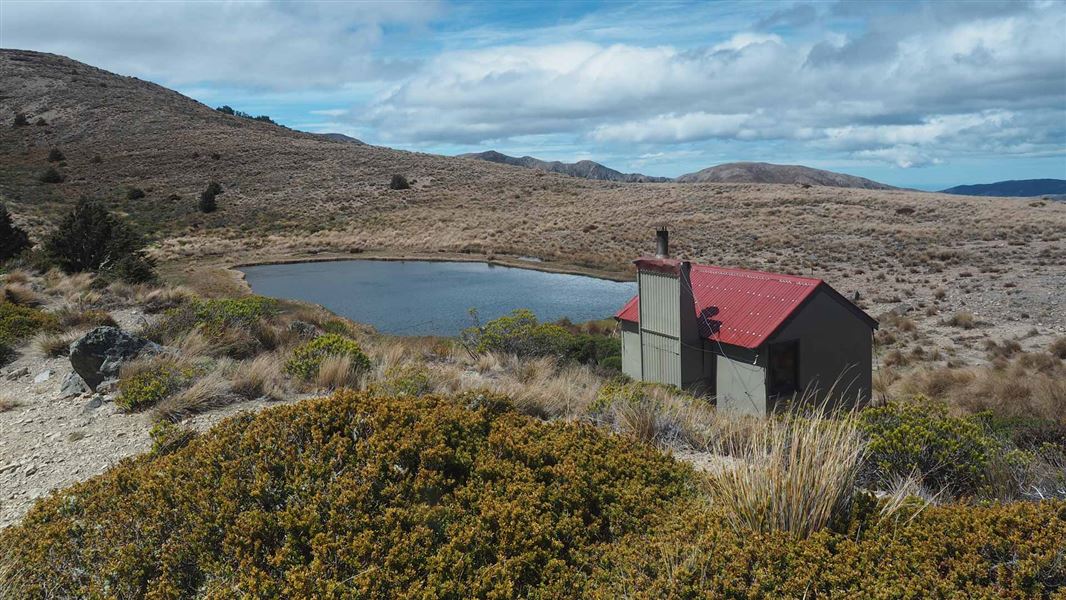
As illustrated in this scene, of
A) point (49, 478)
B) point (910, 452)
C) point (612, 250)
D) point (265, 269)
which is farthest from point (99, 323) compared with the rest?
point (612, 250)

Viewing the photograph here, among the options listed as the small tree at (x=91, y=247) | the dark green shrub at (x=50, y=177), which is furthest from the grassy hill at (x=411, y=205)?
the small tree at (x=91, y=247)

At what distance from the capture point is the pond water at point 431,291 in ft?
79.9

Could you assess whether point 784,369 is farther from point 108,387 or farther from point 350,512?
point 108,387

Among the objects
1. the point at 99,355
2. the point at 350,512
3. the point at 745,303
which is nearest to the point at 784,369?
the point at 745,303

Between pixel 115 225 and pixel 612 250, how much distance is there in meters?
27.9

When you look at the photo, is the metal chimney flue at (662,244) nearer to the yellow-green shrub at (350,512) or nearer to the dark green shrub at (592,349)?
the dark green shrub at (592,349)

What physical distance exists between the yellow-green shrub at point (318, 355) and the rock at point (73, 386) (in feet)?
7.90

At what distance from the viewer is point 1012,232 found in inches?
1547

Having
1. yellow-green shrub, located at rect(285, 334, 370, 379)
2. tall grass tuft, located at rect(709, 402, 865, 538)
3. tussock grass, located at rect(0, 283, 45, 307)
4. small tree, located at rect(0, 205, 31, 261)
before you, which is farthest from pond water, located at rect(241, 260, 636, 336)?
tall grass tuft, located at rect(709, 402, 865, 538)

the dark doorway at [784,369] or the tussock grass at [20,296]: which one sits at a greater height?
the tussock grass at [20,296]

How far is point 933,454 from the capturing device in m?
5.10

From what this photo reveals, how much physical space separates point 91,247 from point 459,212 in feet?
122

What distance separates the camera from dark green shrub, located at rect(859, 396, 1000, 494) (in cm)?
499

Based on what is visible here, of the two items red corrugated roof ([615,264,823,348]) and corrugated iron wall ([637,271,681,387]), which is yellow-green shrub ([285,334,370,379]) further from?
red corrugated roof ([615,264,823,348])
